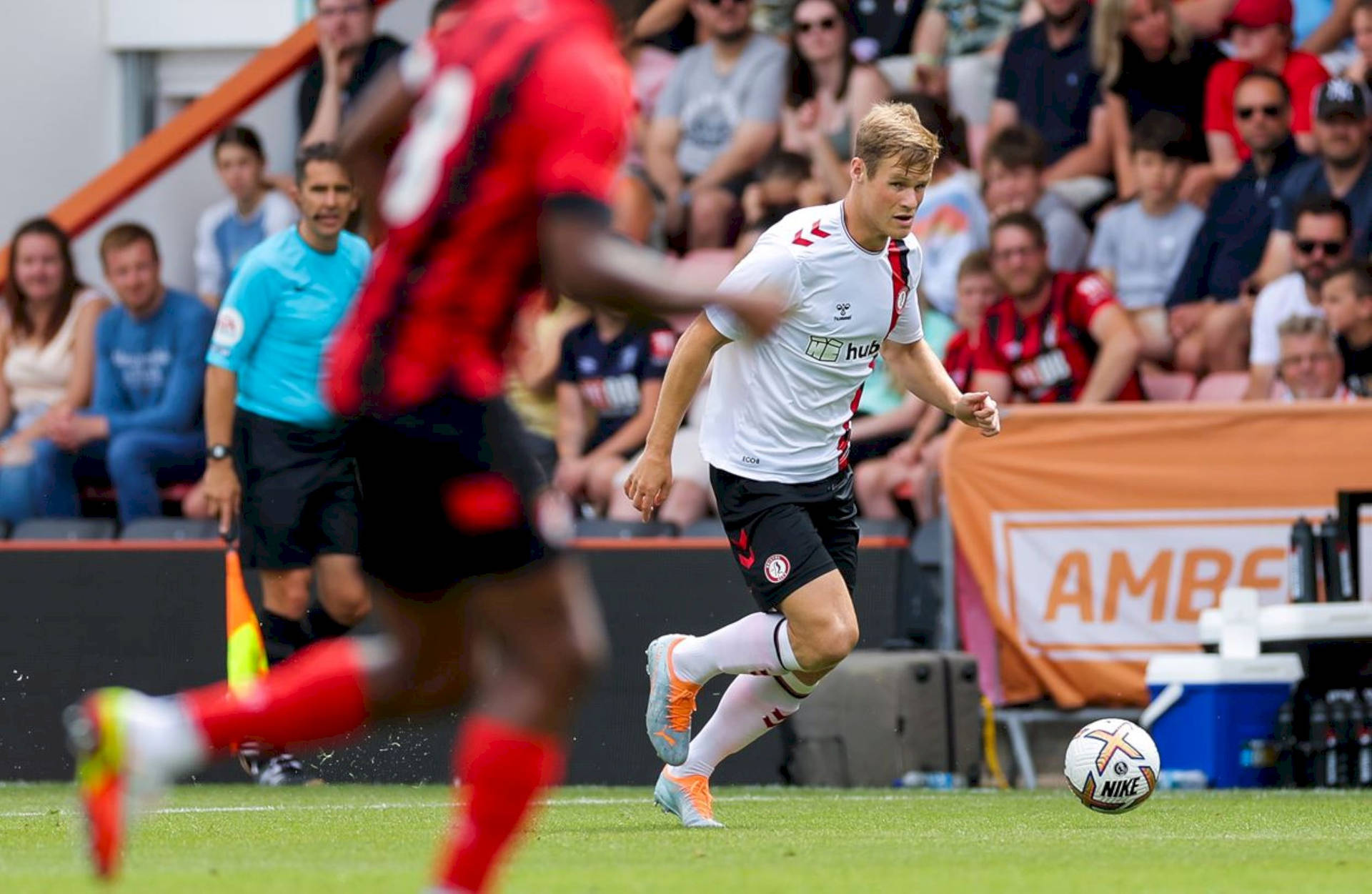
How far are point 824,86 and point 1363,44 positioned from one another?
3.00 metres

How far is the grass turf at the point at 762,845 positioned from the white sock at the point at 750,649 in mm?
534

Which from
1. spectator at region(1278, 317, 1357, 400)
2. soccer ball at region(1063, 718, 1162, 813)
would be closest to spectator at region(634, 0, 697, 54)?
spectator at region(1278, 317, 1357, 400)

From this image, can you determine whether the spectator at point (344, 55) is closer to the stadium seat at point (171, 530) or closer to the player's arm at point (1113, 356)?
the stadium seat at point (171, 530)

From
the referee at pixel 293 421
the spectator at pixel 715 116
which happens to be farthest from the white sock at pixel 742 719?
the spectator at pixel 715 116

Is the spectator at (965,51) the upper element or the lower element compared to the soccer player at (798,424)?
upper

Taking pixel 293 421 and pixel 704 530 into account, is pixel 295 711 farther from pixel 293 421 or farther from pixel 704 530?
pixel 704 530

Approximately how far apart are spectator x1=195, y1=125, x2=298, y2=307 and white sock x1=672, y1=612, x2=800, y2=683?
275 inches

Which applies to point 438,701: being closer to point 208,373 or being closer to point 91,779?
point 91,779

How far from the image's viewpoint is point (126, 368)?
44.3 feet

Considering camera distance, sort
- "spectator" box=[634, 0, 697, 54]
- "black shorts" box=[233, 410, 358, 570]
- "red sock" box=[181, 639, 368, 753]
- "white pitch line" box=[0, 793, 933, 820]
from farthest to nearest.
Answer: "spectator" box=[634, 0, 697, 54] → "black shorts" box=[233, 410, 358, 570] → "white pitch line" box=[0, 793, 933, 820] → "red sock" box=[181, 639, 368, 753]

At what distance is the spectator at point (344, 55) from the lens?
1505 cm

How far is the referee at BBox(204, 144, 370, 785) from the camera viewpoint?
34.2ft

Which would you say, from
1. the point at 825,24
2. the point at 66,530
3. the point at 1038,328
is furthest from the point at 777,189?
the point at 66,530

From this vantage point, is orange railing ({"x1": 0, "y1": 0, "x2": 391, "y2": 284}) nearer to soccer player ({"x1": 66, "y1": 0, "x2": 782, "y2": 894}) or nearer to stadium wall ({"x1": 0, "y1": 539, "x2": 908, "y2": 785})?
stadium wall ({"x1": 0, "y1": 539, "x2": 908, "y2": 785})
